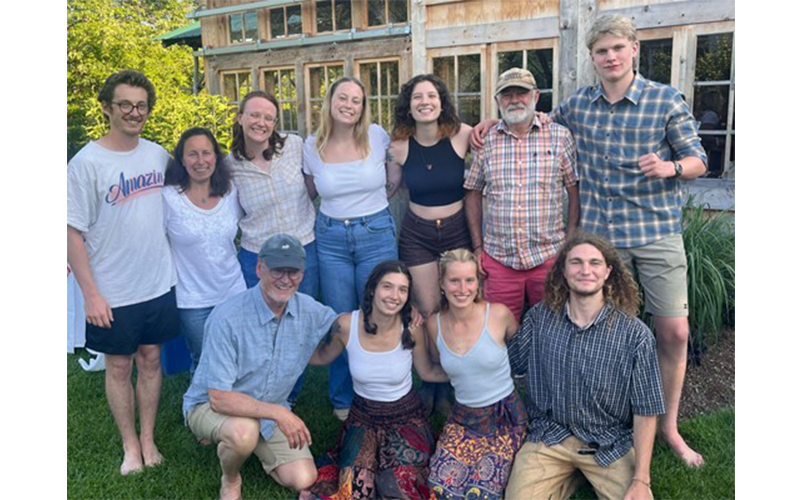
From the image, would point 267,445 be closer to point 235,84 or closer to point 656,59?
point 235,84

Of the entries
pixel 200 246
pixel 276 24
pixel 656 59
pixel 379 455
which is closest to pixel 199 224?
pixel 200 246

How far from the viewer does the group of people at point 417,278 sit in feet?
8.49

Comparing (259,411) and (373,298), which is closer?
(259,411)

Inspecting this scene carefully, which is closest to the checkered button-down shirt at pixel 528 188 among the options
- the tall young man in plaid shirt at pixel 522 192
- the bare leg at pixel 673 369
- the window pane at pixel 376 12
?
the tall young man in plaid shirt at pixel 522 192

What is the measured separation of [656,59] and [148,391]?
425cm

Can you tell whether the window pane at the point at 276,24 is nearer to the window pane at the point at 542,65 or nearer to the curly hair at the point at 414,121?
the window pane at the point at 542,65

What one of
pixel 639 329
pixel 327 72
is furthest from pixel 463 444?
pixel 327 72

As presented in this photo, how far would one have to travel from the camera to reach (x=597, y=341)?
255 centimetres

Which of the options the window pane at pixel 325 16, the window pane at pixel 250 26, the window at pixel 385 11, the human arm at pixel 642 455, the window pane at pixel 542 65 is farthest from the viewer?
the window at pixel 385 11

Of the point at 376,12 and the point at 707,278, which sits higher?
the point at 376,12

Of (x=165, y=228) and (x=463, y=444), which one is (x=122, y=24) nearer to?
(x=165, y=228)

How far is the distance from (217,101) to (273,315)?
1.87 meters

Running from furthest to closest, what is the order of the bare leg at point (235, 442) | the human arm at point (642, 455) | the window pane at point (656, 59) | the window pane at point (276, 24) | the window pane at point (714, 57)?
the window pane at point (276, 24), the window pane at point (656, 59), the window pane at point (714, 57), the bare leg at point (235, 442), the human arm at point (642, 455)

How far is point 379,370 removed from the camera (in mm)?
2795
